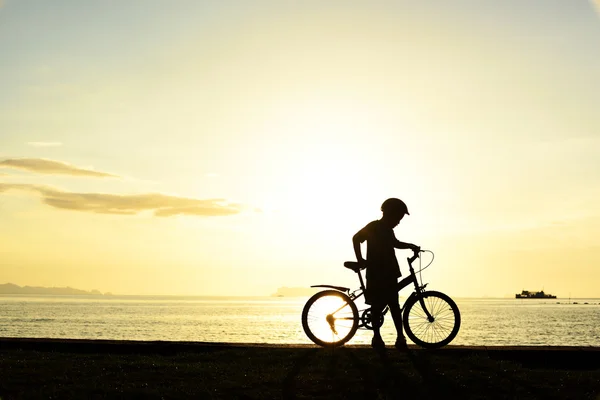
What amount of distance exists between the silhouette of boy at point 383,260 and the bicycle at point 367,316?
129 mm

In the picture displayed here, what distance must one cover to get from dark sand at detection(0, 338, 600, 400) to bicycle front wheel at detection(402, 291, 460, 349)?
9.9 inches

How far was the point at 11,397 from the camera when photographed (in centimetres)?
767

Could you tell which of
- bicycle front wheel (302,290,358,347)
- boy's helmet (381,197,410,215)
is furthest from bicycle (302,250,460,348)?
boy's helmet (381,197,410,215)

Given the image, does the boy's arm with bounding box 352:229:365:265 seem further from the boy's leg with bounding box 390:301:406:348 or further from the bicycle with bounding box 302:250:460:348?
the boy's leg with bounding box 390:301:406:348

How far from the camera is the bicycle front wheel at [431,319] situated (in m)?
11.2

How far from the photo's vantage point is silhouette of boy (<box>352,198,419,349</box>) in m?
11.1

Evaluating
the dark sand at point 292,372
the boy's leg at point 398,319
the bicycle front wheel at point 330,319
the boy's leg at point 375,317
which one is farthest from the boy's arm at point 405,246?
the dark sand at point 292,372

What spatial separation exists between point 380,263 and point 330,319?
53.3 inches

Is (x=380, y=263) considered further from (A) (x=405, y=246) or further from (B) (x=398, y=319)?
(B) (x=398, y=319)

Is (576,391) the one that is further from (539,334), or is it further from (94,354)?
(539,334)

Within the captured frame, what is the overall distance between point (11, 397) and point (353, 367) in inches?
178

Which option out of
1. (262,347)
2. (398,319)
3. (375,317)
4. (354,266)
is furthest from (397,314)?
(262,347)

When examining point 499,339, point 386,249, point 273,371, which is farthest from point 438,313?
point 499,339

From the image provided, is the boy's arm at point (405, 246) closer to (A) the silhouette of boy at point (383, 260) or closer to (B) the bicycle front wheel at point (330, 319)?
(A) the silhouette of boy at point (383, 260)
